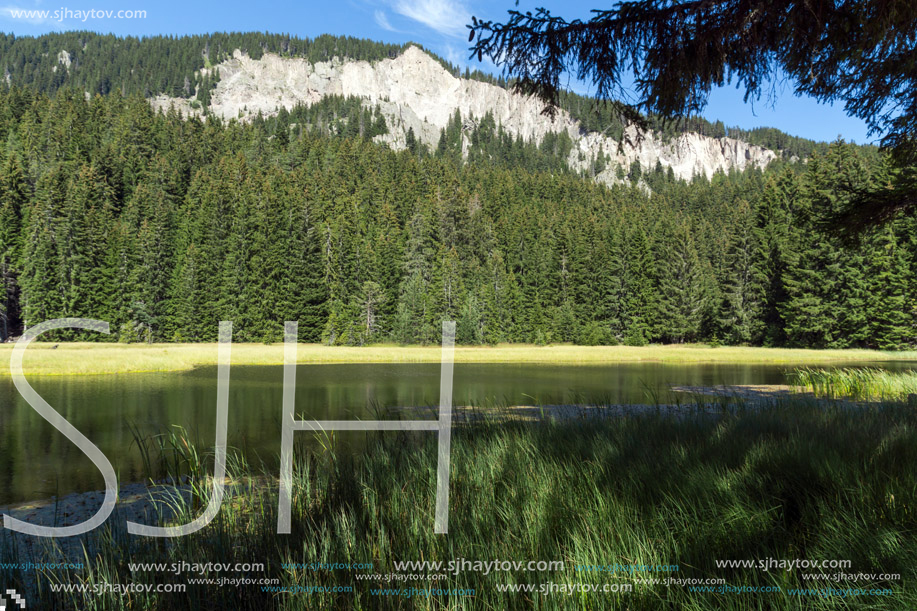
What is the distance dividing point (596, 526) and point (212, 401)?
1557 cm

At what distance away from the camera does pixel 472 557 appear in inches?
113

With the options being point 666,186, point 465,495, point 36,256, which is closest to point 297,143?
point 36,256

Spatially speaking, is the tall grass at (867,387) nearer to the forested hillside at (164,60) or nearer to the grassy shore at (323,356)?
the grassy shore at (323,356)

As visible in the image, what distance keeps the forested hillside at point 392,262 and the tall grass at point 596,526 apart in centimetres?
4397

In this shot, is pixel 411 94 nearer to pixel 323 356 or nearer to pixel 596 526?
pixel 323 356

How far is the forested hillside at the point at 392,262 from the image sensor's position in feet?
145

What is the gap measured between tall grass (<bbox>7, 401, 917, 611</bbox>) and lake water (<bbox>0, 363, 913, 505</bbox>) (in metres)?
2.60

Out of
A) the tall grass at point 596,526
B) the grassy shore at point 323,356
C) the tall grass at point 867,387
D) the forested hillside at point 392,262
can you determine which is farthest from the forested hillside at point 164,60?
the tall grass at point 596,526

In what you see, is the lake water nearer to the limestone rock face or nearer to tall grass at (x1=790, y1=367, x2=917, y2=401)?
tall grass at (x1=790, y1=367, x2=917, y2=401)

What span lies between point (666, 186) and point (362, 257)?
93521mm

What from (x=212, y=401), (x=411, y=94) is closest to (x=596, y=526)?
(x=212, y=401)

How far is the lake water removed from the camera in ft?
28.2

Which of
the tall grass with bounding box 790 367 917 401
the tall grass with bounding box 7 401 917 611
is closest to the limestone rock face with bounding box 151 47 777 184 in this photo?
the tall grass with bounding box 790 367 917 401

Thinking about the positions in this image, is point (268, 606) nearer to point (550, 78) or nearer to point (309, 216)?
point (550, 78)
